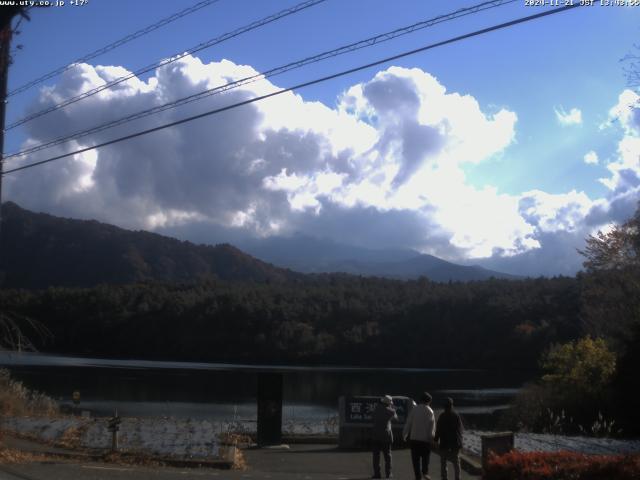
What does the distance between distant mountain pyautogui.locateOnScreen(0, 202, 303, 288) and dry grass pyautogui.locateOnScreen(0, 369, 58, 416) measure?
114497mm

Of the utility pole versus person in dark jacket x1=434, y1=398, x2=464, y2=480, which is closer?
person in dark jacket x1=434, y1=398, x2=464, y2=480

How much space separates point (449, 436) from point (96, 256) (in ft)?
525

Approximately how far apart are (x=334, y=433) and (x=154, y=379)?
44.9 m

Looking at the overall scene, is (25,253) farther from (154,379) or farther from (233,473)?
(233,473)

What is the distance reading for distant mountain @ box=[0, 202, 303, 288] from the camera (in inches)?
5881

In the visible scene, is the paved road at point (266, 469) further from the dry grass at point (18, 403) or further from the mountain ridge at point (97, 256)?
the mountain ridge at point (97, 256)

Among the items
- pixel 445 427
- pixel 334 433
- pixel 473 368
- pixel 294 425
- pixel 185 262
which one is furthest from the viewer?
pixel 185 262

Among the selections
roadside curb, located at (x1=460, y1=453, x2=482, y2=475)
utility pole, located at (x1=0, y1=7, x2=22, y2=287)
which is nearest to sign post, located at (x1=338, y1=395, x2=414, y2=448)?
roadside curb, located at (x1=460, y1=453, x2=482, y2=475)

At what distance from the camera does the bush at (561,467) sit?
30.7 ft

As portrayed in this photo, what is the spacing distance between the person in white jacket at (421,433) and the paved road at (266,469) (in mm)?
1441

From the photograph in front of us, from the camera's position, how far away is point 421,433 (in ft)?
41.4

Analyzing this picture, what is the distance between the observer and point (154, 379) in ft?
205

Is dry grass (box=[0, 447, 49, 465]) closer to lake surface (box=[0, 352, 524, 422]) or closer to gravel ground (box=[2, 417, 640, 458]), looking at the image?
gravel ground (box=[2, 417, 640, 458])

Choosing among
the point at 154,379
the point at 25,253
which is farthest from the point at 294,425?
the point at 25,253
